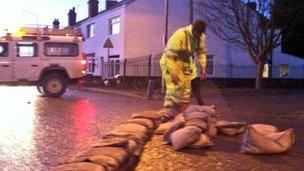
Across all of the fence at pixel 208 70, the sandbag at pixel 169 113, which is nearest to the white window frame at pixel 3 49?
the sandbag at pixel 169 113

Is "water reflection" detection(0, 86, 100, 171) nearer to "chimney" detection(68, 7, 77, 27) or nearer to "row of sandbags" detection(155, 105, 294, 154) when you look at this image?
"row of sandbags" detection(155, 105, 294, 154)

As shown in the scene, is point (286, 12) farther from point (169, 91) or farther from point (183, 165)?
point (183, 165)

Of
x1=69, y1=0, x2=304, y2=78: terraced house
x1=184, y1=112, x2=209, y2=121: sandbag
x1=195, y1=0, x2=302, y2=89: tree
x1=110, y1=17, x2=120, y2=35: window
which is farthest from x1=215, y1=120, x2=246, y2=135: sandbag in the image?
x1=110, y1=17, x2=120, y2=35: window

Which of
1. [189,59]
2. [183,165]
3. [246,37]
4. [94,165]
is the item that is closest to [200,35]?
[189,59]

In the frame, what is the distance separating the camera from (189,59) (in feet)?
37.2

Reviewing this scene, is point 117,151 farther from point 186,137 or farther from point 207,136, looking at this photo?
point 207,136

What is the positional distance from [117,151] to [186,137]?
1.32m

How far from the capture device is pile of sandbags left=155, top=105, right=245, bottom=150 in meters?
7.71

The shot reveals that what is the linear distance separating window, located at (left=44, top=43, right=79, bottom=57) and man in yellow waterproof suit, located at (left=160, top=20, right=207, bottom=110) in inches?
493

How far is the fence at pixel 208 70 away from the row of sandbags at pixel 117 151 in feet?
105

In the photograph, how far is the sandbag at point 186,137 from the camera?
25.2 feet

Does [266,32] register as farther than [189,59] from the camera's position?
Yes

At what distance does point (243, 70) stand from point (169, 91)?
34.5m

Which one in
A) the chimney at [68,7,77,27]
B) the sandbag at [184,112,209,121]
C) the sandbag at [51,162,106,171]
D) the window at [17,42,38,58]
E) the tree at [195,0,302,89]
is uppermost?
the chimney at [68,7,77,27]
